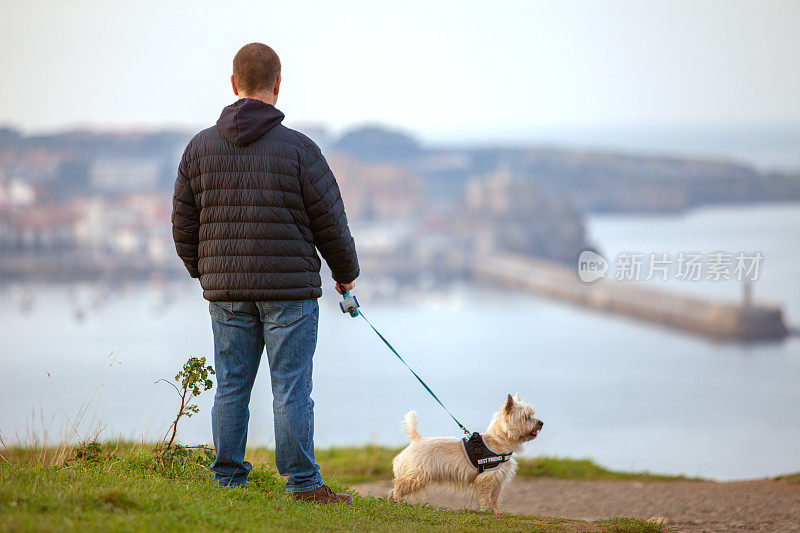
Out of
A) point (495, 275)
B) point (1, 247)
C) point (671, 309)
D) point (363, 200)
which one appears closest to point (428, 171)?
point (363, 200)

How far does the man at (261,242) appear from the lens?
3537mm

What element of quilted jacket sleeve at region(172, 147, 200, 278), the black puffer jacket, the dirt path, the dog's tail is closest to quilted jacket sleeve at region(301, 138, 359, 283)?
the black puffer jacket

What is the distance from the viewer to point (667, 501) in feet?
19.0

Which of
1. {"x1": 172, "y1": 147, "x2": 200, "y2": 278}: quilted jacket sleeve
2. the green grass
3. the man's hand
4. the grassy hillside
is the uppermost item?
{"x1": 172, "y1": 147, "x2": 200, "y2": 278}: quilted jacket sleeve

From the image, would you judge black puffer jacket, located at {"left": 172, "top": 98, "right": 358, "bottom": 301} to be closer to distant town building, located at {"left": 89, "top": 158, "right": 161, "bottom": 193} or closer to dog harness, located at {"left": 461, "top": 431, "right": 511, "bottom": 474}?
dog harness, located at {"left": 461, "top": 431, "right": 511, "bottom": 474}

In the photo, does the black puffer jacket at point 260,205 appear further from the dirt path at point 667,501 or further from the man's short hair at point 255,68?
the dirt path at point 667,501

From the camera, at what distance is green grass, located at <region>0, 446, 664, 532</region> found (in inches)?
116

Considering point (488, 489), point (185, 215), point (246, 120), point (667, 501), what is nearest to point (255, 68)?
point (246, 120)

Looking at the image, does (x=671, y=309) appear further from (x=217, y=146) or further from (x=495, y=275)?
(x=217, y=146)

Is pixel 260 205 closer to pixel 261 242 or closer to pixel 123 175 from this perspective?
pixel 261 242

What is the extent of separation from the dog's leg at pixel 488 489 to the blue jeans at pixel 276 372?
123cm

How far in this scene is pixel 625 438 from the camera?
5256 cm

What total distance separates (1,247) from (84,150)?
16.2 metres

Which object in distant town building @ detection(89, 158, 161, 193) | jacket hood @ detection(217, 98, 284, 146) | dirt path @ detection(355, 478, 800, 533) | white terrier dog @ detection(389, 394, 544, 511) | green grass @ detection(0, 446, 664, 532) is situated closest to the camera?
green grass @ detection(0, 446, 664, 532)
